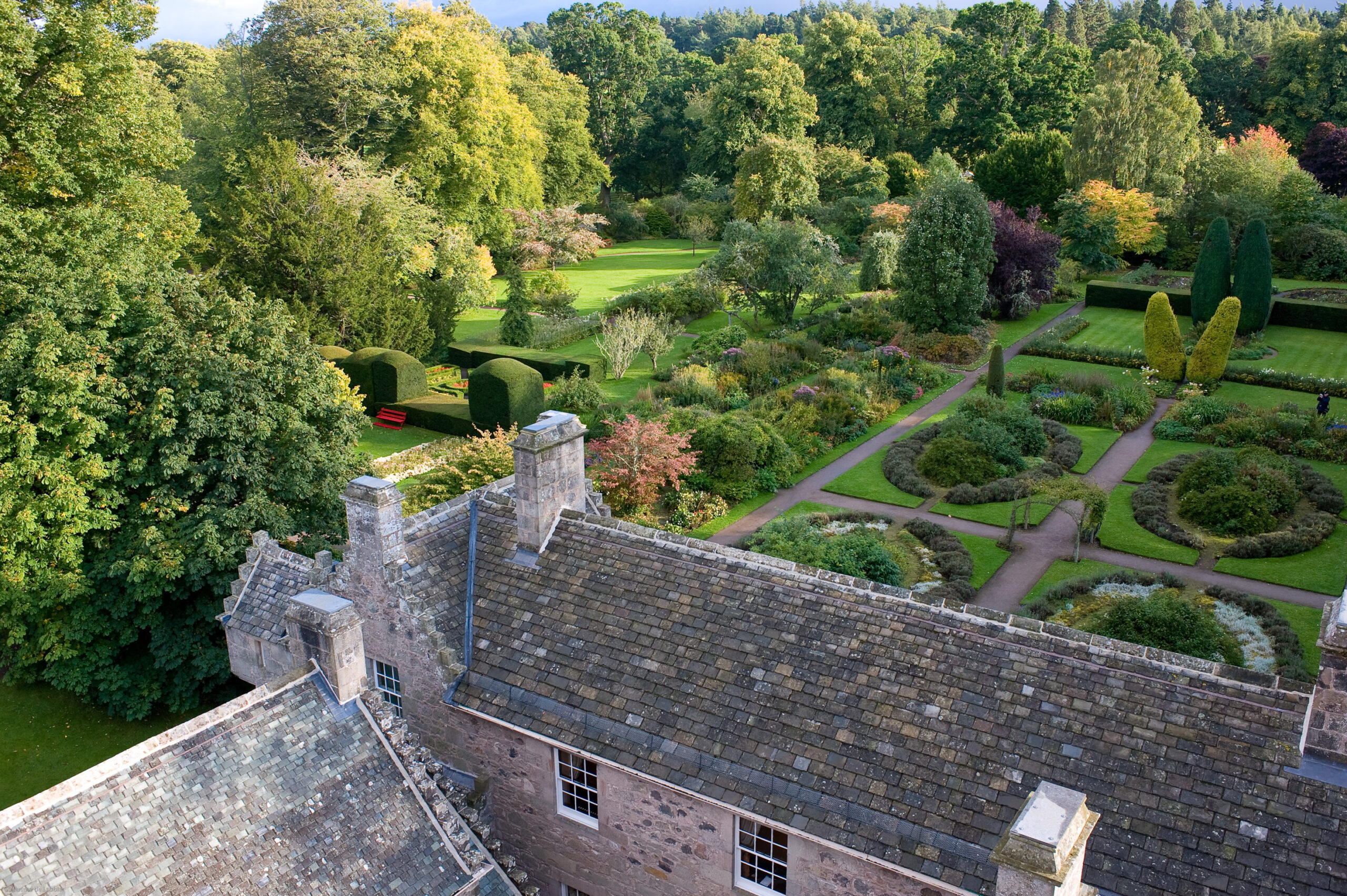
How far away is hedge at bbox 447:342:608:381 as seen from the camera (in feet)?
137

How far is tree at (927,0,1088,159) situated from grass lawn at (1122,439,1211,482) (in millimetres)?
47211

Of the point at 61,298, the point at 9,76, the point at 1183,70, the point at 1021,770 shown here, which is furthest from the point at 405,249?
the point at 1183,70

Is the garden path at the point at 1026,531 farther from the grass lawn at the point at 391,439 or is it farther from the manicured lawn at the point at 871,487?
the grass lawn at the point at 391,439

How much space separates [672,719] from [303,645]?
4716 millimetres

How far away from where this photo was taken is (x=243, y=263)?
3844 centimetres

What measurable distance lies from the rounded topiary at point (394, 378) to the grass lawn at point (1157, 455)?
26.1m

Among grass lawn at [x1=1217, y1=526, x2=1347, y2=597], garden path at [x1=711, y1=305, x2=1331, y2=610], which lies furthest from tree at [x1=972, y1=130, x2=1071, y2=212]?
grass lawn at [x1=1217, y1=526, x2=1347, y2=597]

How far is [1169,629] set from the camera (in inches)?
730

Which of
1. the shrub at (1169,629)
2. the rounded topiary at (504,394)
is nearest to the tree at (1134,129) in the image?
the rounded topiary at (504,394)

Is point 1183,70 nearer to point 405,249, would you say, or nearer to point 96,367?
point 405,249

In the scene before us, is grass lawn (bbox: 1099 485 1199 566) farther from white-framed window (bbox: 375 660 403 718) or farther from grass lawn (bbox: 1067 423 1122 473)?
white-framed window (bbox: 375 660 403 718)

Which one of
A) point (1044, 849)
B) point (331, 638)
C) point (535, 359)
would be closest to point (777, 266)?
point (535, 359)

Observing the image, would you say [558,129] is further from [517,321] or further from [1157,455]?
[1157,455]

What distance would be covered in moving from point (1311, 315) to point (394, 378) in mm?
44550
